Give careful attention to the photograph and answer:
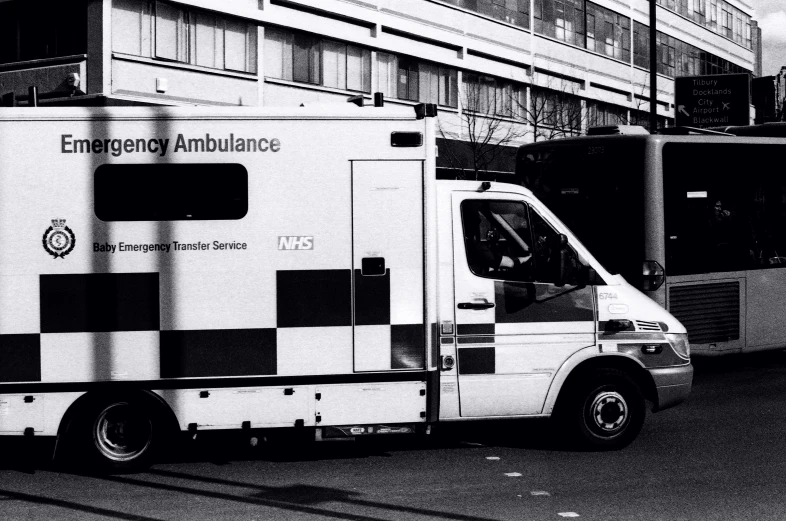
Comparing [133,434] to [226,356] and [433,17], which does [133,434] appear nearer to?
[226,356]

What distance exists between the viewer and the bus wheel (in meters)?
7.37

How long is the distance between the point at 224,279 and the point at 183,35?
61.2 ft

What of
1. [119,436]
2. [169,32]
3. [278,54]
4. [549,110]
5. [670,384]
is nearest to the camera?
[119,436]

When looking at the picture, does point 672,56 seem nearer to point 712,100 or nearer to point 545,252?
point 712,100

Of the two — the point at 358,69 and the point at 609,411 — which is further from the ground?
the point at 358,69

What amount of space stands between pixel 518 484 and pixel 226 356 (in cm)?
227

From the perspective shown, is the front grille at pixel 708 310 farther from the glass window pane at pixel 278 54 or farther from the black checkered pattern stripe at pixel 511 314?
the glass window pane at pixel 278 54

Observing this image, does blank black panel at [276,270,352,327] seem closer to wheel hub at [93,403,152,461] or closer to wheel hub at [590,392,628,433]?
wheel hub at [93,403,152,461]

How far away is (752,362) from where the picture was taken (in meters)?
13.6

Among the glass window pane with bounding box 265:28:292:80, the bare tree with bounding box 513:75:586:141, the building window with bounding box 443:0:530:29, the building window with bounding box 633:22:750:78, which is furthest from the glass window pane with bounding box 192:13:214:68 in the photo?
the building window with bounding box 633:22:750:78

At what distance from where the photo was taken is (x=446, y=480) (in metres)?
7.27

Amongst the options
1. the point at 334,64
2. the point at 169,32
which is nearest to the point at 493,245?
the point at 169,32

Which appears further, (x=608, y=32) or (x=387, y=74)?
(x=608, y=32)

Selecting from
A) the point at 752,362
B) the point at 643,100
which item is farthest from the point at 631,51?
the point at 752,362
